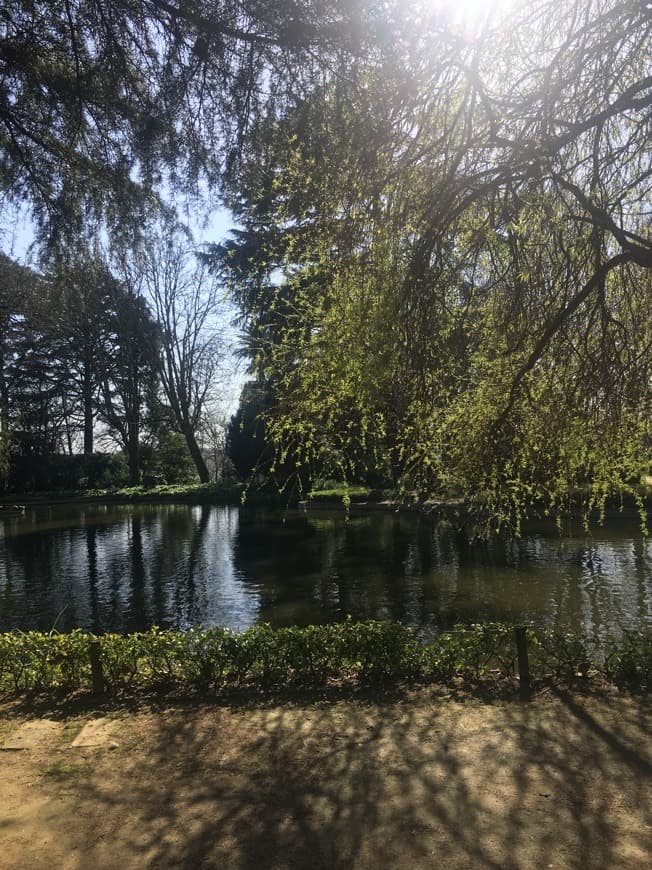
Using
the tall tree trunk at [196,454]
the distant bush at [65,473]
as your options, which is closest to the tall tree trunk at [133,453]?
the distant bush at [65,473]

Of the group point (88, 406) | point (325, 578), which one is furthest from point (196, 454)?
point (325, 578)

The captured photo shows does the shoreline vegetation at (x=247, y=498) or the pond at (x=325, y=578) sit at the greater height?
the shoreline vegetation at (x=247, y=498)

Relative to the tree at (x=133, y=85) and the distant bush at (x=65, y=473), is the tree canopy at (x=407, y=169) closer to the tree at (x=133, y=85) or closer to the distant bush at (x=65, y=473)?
the tree at (x=133, y=85)

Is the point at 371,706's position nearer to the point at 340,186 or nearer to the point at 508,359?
the point at 508,359

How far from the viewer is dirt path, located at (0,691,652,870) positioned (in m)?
2.89

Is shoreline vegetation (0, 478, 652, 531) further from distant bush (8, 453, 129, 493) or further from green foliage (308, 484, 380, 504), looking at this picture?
distant bush (8, 453, 129, 493)

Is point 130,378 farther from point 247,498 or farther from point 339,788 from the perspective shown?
point 339,788

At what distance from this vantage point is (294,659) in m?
5.86

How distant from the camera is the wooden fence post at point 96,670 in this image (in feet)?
18.4

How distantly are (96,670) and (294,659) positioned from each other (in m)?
1.73

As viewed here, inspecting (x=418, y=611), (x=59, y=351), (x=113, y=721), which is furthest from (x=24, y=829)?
(x=59, y=351)

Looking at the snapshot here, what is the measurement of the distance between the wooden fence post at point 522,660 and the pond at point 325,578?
1.89 m

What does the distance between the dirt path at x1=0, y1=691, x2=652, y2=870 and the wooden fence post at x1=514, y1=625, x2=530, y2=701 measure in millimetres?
330

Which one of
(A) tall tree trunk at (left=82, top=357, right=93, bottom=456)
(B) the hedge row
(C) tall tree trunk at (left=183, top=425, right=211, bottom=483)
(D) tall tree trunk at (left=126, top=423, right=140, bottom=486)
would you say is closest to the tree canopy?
(B) the hedge row
